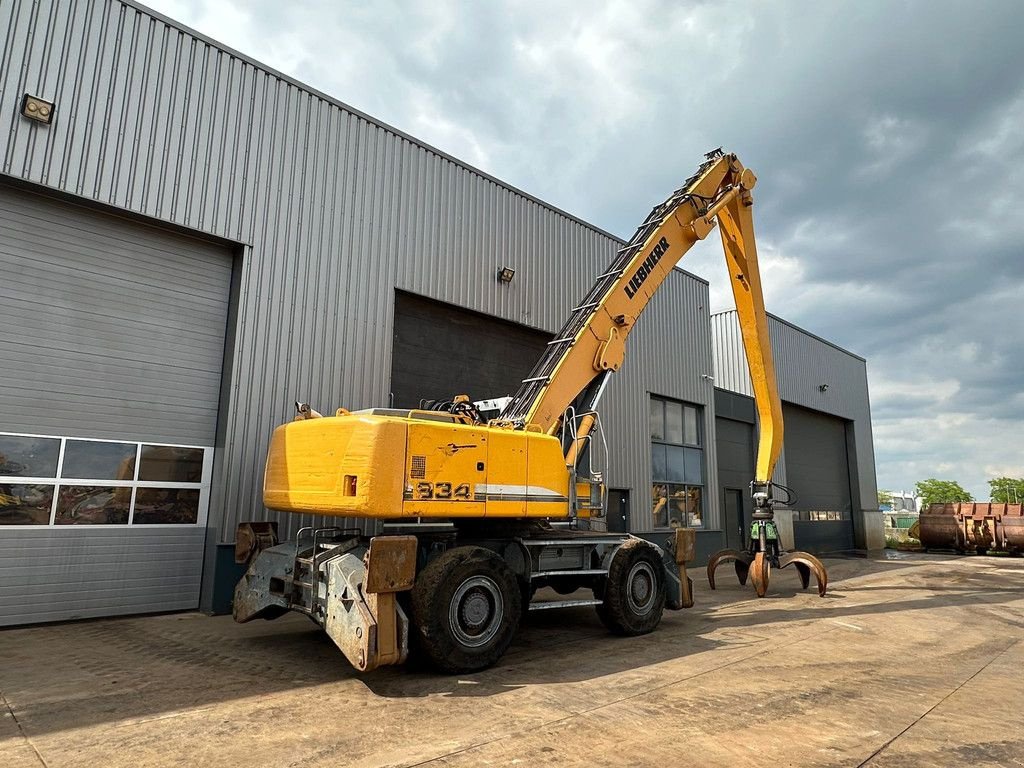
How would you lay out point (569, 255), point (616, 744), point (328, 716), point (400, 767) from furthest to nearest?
Answer: 1. point (569, 255)
2. point (328, 716)
3. point (616, 744)
4. point (400, 767)

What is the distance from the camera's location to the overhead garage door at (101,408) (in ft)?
28.1

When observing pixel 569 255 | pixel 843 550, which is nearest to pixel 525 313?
pixel 569 255

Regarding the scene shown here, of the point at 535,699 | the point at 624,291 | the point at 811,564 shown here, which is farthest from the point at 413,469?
the point at 811,564

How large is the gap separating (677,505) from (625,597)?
10778 millimetres

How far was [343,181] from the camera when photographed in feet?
38.7

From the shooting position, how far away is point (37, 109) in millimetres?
8602

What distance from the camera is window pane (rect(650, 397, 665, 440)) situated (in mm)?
18234

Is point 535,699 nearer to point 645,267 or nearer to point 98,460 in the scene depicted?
point 645,267

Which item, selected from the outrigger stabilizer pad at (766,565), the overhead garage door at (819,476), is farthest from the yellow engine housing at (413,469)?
the overhead garage door at (819,476)

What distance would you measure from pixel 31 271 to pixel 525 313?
901 centimetres

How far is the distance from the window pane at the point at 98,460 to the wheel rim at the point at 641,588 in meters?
7.27

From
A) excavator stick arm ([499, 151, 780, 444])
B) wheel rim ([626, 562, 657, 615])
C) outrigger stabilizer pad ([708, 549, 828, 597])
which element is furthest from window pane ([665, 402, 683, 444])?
wheel rim ([626, 562, 657, 615])

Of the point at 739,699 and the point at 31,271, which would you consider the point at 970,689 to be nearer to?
the point at 739,699

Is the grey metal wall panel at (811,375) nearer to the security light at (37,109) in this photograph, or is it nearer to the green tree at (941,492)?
the security light at (37,109)
